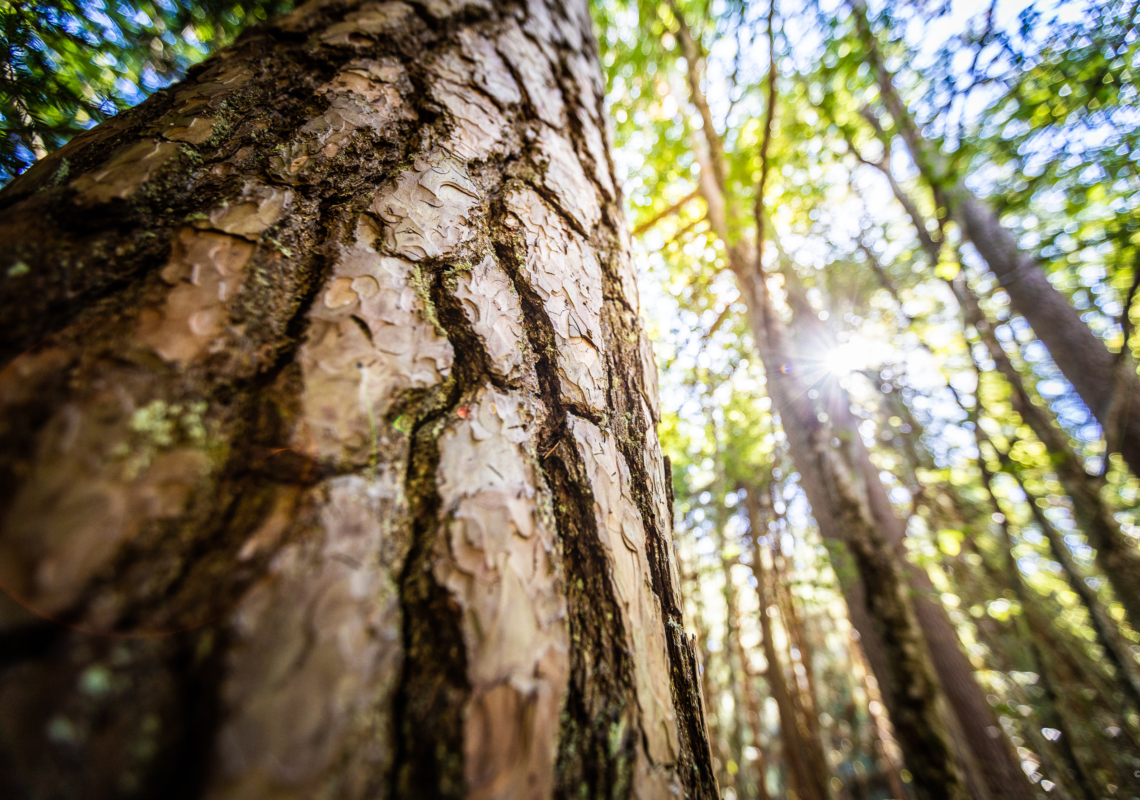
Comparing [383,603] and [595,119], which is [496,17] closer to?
[595,119]

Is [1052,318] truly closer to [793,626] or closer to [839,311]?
[839,311]

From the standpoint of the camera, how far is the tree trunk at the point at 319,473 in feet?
0.94

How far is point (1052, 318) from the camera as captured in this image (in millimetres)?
4512

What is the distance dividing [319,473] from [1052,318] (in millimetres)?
6895

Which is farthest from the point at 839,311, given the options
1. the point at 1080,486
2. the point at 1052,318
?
the point at 1080,486

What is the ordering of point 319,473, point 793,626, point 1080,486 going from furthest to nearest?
1. point 793,626
2. point 1080,486
3. point 319,473

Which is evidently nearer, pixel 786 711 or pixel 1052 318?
pixel 786 711

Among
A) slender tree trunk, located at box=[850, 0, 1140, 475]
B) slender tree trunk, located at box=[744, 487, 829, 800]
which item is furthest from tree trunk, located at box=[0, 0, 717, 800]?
slender tree trunk, located at box=[744, 487, 829, 800]

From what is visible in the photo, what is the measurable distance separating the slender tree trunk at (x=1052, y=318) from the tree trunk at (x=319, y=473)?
154 inches

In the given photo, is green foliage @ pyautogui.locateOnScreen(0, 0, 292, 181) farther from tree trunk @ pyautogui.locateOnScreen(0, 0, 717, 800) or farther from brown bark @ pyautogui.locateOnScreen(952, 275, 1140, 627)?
brown bark @ pyautogui.locateOnScreen(952, 275, 1140, 627)

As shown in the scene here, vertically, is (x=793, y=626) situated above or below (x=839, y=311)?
below

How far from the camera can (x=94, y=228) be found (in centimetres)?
44

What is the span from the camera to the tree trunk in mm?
287

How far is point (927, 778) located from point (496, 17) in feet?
8.40
